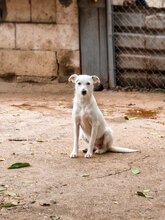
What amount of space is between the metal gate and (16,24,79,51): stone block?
209mm

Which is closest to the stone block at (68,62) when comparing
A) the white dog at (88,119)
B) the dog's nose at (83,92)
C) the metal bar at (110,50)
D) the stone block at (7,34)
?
the metal bar at (110,50)

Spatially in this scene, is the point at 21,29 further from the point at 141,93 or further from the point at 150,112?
the point at 150,112

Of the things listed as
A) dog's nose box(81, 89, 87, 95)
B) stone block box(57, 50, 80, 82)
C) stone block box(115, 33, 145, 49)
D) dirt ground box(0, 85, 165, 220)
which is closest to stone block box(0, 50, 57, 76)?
stone block box(57, 50, 80, 82)

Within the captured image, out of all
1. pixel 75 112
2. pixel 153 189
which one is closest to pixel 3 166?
pixel 75 112

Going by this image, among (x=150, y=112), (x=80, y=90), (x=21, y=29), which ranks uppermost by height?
(x=21, y=29)

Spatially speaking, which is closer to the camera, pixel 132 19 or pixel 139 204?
pixel 139 204

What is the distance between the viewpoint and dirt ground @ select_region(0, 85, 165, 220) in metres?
3.90

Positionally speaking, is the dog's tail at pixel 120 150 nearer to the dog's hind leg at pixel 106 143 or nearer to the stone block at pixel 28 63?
the dog's hind leg at pixel 106 143

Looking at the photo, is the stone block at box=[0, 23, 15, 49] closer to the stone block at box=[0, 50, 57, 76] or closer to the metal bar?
the stone block at box=[0, 50, 57, 76]

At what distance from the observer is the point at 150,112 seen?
861 centimetres

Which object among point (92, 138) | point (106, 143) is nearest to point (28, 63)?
point (106, 143)

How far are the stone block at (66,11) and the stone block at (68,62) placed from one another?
680 mm

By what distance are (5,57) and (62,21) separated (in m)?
1.43

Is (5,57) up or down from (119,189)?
up
